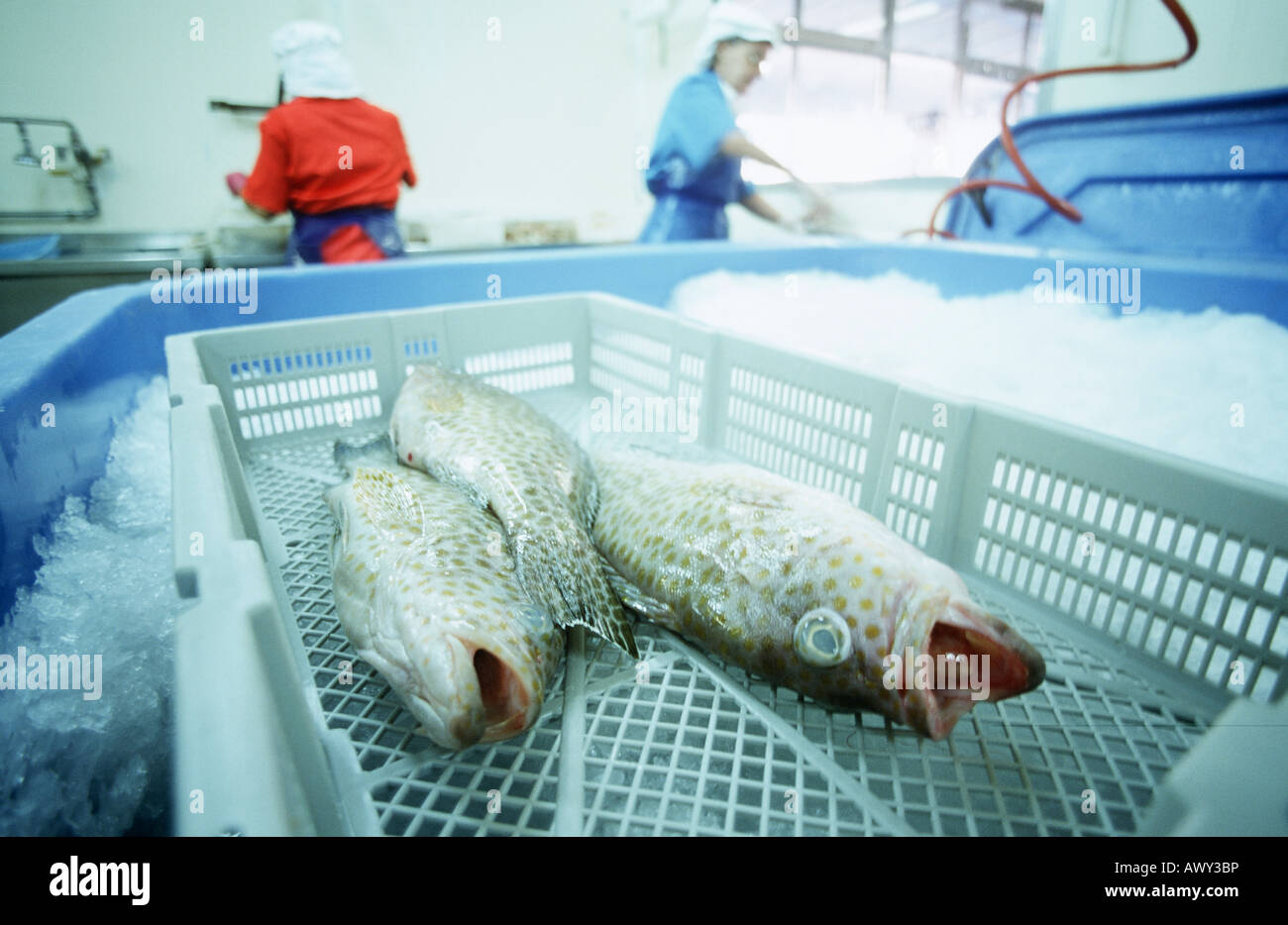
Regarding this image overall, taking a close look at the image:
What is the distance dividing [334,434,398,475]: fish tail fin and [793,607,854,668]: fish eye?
1.18 meters

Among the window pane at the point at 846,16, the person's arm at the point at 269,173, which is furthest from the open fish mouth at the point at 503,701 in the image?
the window pane at the point at 846,16

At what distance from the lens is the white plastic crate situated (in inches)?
26.6

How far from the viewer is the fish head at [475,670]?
1.02 metres

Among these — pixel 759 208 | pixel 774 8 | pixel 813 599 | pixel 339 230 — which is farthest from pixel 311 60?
pixel 774 8

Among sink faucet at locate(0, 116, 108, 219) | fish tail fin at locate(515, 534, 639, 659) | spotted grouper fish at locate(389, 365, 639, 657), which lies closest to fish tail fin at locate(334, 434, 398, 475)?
spotted grouper fish at locate(389, 365, 639, 657)

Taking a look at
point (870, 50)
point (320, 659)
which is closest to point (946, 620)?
point (320, 659)

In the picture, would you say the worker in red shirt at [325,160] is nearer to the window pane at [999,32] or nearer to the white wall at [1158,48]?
the white wall at [1158,48]

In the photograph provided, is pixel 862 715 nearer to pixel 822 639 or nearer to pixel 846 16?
pixel 822 639

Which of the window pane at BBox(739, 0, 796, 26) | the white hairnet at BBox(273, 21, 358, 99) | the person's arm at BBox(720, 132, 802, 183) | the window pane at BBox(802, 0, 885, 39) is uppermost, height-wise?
the window pane at BBox(802, 0, 885, 39)

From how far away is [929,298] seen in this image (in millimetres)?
3205

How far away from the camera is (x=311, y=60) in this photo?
345 centimetres

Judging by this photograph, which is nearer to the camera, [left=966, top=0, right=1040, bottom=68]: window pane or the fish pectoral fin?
the fish pectoral fin

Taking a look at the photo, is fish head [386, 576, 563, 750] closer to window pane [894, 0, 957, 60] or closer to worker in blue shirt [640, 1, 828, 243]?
worker in blue shirt [640, 1, 828, 243]

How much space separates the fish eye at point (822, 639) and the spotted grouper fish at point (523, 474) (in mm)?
305
